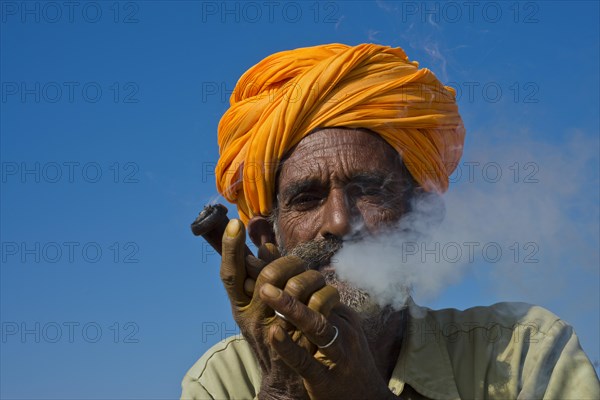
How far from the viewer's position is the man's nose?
169 inches

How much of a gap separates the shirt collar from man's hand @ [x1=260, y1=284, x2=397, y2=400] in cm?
83

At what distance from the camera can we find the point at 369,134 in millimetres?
4719

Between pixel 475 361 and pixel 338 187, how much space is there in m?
1.21

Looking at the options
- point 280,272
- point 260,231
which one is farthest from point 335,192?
point 280,272

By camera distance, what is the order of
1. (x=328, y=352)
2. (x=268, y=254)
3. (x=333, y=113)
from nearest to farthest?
1. (x=328, y=352)
2. (x=268, y=254)
3. (x=333, y=113)

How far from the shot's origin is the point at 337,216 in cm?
434

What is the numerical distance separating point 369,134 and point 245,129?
83cm

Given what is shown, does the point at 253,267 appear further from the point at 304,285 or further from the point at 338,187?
the point at 338,187

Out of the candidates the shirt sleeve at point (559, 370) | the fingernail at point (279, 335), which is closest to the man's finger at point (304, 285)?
the fingernail at point (279, 335)

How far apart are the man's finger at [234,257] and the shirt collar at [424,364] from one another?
4.28ft

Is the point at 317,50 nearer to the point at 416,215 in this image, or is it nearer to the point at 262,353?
the point at 416,215

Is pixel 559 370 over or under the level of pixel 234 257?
under

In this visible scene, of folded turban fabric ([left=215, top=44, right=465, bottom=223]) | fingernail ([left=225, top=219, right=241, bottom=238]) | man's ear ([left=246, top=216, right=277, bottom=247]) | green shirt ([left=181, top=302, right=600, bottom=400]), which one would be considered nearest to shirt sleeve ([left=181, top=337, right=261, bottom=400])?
green shirt ([left=181, top=302, right=600, bottom=400])

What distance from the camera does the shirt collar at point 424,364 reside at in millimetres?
4127
